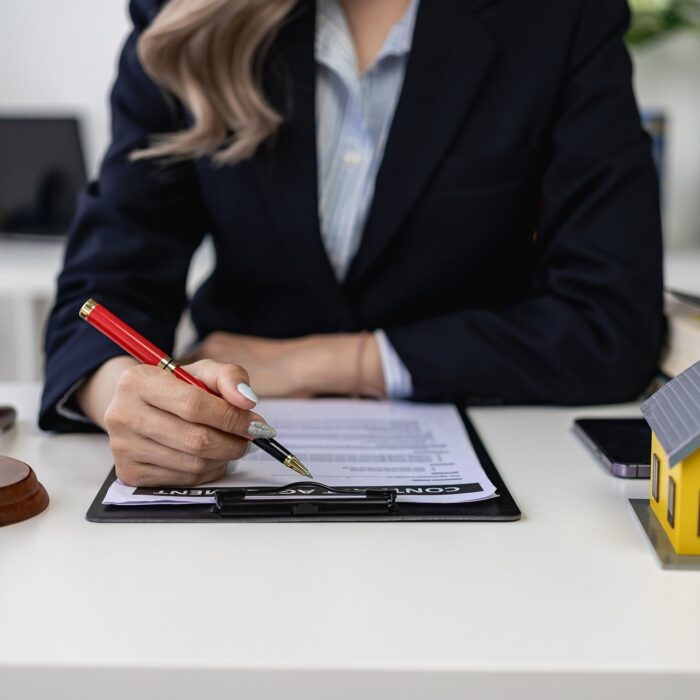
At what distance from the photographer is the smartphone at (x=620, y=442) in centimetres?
76

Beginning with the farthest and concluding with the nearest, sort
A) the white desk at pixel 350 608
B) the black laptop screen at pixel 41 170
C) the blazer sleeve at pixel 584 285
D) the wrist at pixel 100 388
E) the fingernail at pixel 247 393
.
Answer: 1. the black laptop screen at pixel 41 170
2. the blazer sleeve at pixel 584 285
3. the wrist at pixel 100 388
4. the fingernail at pixel 247 393
5. the white desk at pixel 350 608

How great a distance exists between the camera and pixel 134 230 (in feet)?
3.65

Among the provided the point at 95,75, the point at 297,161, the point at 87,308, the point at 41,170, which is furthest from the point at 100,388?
the point at 95,75

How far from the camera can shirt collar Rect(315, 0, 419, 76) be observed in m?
1.15

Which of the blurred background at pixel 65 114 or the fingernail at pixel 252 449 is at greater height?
the fingernail at pixel 252 449

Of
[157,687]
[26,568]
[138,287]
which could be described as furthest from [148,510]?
[138,287]

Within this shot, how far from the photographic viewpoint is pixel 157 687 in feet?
1.56

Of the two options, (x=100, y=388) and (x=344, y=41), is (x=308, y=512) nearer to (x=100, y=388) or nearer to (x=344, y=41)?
(x=100, y=388)

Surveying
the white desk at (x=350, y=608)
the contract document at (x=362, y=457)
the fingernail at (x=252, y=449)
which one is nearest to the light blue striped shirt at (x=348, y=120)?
the contract document at (x=362, y=457)

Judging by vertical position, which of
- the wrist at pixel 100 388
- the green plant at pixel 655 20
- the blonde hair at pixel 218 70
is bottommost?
the wrist at pixel 100 388

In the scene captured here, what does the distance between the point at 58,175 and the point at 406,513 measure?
218 cm

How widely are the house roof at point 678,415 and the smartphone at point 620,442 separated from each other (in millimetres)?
94

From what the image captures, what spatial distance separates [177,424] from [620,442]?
0.37 meters

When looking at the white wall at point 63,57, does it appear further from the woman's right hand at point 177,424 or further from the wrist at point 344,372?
the woman's right hand at point 177,424
